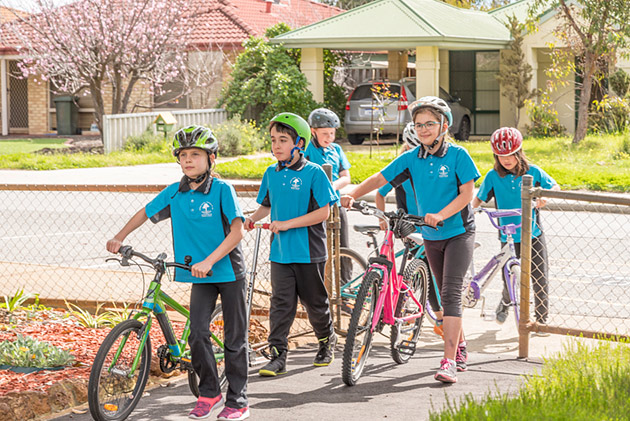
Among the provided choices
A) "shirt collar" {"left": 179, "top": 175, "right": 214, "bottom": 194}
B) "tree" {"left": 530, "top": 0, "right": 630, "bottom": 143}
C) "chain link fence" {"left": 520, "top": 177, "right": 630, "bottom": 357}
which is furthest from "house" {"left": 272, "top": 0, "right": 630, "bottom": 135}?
"shirt collar" {"left": 179, "top": 175, "right": 214, "bottom": 194}

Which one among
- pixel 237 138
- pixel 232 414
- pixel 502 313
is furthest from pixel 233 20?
pixel 232 414

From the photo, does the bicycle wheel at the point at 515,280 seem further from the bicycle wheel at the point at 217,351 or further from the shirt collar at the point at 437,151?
the bicycle wheel at the point at 217,351

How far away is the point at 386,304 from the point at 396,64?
23.6 metres

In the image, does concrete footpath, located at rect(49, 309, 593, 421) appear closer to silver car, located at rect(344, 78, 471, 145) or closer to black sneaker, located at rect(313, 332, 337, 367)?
black sneaker, located at rect(313, 332, 337, 367)

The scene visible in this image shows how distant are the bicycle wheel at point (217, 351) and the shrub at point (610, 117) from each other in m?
18.6

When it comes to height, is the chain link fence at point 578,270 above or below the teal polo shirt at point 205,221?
below

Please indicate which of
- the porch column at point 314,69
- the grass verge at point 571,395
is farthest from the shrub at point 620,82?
the grass verge at point 571,395

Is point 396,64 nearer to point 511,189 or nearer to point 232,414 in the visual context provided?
point 511,189

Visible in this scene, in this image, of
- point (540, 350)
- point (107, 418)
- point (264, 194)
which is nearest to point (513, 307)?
point (540, 350)

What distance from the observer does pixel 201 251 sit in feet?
16.8

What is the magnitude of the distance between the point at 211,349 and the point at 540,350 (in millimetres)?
2600

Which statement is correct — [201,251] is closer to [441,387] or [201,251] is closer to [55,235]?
[441,387]

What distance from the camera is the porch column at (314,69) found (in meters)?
26.7

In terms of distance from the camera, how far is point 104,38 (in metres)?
24.9
